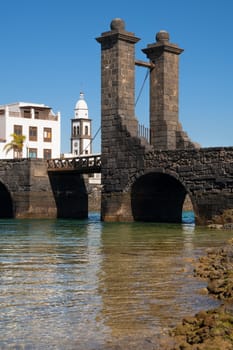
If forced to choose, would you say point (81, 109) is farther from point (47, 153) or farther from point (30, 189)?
point (30, 189)

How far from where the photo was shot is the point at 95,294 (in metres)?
10.9

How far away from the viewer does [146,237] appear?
23.2m

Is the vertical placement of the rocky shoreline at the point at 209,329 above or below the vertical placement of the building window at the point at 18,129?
below

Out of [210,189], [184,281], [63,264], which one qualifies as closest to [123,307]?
[184,281]

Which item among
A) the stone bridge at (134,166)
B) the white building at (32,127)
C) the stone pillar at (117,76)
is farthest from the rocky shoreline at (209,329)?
the white building at (32,127)

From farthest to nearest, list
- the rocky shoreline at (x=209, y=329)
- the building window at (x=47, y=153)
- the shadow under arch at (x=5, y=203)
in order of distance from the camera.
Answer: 1. the building window at (x=47, y=153)
2. the shadow under arch at (x=5, y=203)
3. the rocky shoreline at (x=209, y=329)

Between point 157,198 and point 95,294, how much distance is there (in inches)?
956

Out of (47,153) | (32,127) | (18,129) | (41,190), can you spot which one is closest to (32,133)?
(32,127)

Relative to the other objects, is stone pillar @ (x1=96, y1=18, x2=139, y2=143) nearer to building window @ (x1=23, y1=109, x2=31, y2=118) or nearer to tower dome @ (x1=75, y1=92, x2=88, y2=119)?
building window @ (x1=23, y1=109, x2=31, y2=118)

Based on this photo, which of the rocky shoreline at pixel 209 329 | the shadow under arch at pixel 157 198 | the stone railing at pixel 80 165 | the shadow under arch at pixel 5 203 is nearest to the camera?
the rocky shoreline at pixel 209 329

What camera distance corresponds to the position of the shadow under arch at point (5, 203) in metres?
42.4

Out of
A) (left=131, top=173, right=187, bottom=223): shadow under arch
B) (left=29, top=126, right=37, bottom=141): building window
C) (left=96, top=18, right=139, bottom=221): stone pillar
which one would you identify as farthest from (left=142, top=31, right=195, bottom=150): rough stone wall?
(left=29, top=126, right=37, bottom=141): building window

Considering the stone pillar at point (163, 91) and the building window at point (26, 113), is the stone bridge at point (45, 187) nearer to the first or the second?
the stone pillar at point (163, 91)

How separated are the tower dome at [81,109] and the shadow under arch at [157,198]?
71495mm
